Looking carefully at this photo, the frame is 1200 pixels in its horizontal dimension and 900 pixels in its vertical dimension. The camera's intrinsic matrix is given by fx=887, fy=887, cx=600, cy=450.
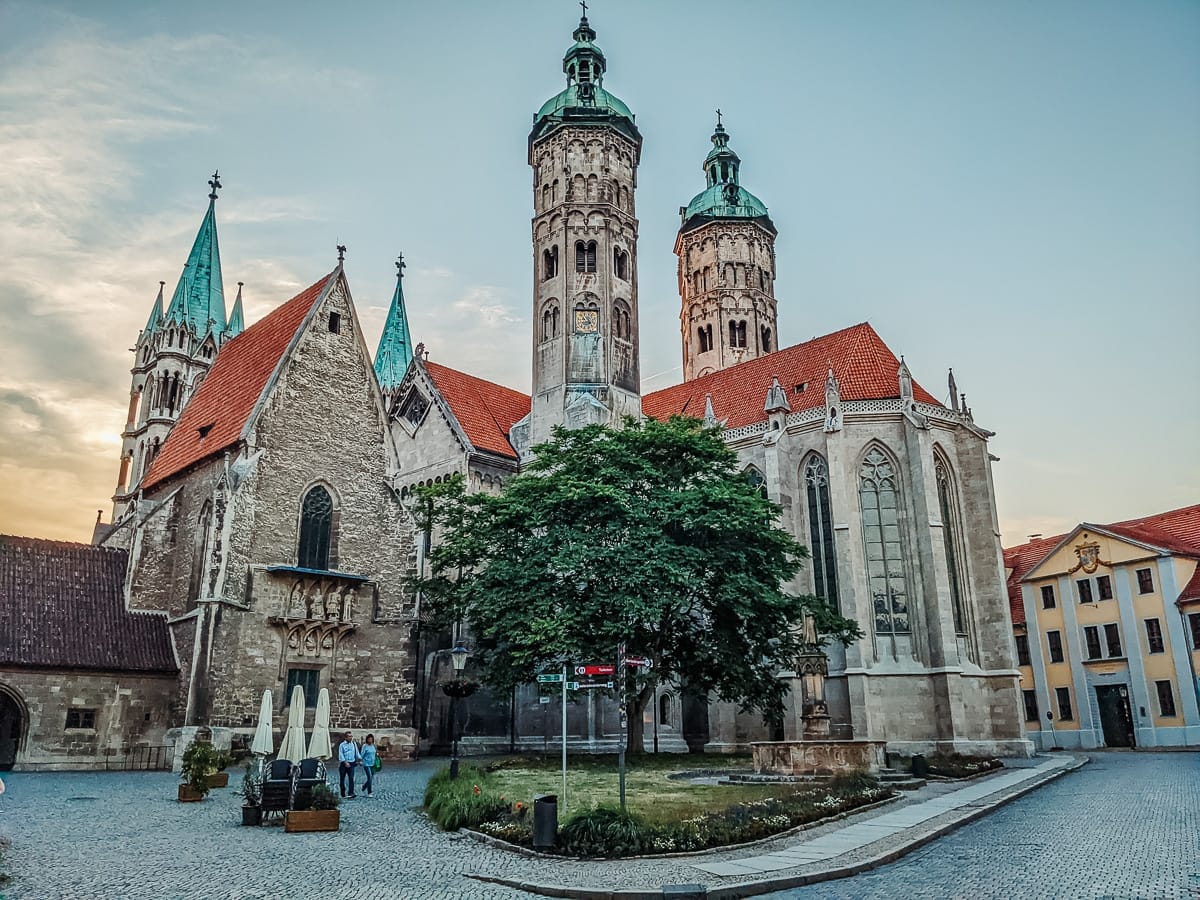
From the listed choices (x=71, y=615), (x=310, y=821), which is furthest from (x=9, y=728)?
(x=310, y=821)

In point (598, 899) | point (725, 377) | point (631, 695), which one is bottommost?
point (598, 899)

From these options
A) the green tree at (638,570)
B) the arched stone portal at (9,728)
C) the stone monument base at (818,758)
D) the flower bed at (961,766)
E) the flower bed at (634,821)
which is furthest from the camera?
the green tree at (638,570)

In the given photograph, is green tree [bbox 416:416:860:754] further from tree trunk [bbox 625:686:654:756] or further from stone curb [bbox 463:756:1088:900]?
stone curb [bbox 463:756:1088:900]

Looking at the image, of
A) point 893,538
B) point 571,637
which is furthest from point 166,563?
point 893,538

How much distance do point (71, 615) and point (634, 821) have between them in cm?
2142

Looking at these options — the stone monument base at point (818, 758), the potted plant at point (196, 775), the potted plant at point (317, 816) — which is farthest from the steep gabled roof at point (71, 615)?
the stone monument base at point (818, 758)

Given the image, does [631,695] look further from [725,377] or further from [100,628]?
[725,377]

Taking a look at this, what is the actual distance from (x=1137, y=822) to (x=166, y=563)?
2704cm

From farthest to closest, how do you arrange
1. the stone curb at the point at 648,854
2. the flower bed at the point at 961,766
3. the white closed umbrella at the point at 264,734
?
the flower bed at the point at 961,766 → the white closed umbrella at the point at 264,734 → the stone curb at the point at 648,854

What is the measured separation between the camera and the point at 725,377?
44.9 metres

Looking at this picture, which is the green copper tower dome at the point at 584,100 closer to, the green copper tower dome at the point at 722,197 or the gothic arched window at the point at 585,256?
the gothic arched window at the point at 585,256

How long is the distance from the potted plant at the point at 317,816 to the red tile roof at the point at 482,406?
27.2 meters

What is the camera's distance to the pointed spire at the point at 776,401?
37031 millimetres

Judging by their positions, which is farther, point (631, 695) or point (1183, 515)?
point (1183, 515)
